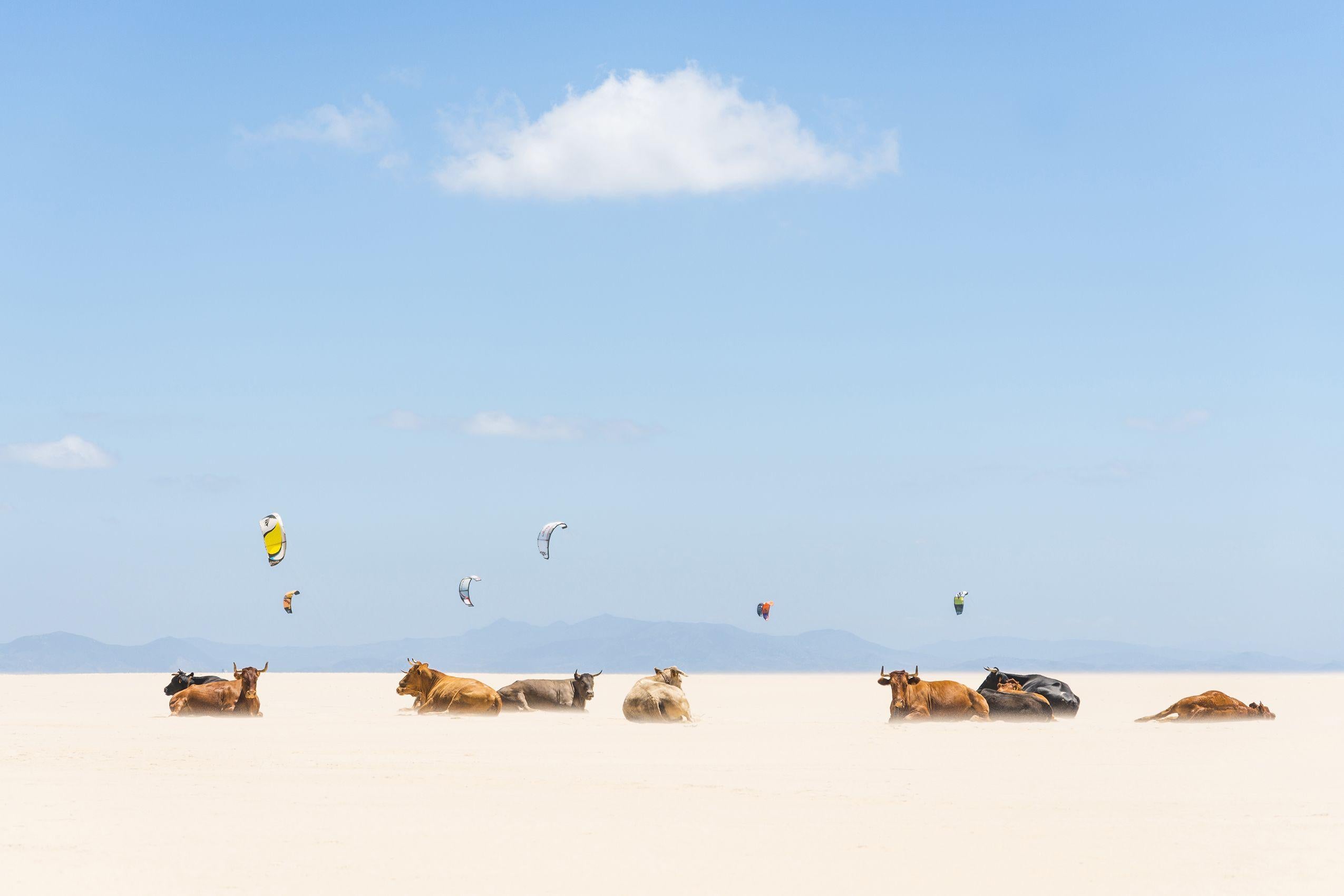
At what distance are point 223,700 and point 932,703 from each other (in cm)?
1466

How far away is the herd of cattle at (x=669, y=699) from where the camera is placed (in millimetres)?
25766

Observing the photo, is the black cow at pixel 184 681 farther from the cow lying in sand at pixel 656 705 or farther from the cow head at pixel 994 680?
the cow head at pixel 994 680

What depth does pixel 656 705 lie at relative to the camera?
88.5ft

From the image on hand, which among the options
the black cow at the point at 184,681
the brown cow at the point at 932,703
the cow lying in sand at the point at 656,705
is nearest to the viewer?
the brown cow at the point at 932,703

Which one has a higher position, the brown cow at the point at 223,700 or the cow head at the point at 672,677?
the cow head at the point at 672,677

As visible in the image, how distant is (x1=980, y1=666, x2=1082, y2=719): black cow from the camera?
28594 mm

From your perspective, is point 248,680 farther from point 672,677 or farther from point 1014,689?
point 1014,689

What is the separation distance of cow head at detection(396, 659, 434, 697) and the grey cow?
1.68 m

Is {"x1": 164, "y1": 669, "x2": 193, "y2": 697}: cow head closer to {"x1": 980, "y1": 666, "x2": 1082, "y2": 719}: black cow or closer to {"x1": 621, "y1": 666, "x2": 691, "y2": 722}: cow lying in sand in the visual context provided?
{"x1": 621, "y1": 666, "x2": 691, "y2": 722}: cow lying in sand

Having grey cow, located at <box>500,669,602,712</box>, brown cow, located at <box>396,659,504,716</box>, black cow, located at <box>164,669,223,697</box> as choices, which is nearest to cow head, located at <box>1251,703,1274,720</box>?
grey cow, located at <box>500,669,602,712</box>

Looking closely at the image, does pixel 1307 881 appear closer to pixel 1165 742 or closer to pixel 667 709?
pixel 1165 742

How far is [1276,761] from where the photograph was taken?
1877cm

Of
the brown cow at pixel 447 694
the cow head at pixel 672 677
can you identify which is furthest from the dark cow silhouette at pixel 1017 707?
the brown cow at pixel 447 694

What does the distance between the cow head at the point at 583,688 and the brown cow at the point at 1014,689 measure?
9.14 metres
